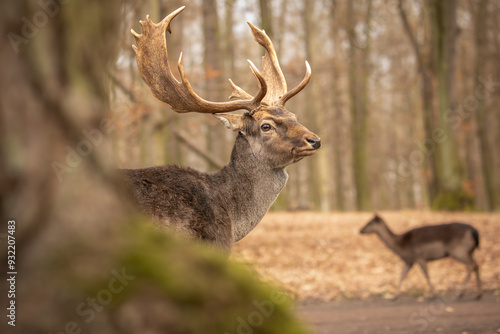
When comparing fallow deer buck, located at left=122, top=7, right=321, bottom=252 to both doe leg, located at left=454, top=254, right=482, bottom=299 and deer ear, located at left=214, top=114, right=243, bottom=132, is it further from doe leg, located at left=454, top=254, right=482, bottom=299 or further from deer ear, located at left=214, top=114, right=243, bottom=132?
doe leg, located at left=454, top=254, right=482, bottom=299

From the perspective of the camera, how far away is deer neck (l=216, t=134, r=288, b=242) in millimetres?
5555

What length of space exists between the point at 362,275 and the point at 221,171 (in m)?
7.70

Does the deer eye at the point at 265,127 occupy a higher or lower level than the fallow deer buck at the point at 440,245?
higher

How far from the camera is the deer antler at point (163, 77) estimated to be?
5573 mm

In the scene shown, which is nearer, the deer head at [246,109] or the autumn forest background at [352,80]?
the deer head at [246,109]

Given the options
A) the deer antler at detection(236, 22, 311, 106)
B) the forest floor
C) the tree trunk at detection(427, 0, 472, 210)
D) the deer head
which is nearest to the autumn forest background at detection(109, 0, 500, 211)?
the tree trunk at detection(427, 0, 472, 210)

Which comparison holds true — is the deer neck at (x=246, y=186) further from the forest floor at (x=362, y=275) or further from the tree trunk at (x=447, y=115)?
the tree trunk at (x=447, y=115)

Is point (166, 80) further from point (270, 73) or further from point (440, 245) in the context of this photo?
point (440, 245)

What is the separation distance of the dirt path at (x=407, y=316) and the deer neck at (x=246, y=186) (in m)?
2.97

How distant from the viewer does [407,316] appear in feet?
28.5

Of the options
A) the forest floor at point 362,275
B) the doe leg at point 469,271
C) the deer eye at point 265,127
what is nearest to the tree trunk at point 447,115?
the forest floor at point 362,275

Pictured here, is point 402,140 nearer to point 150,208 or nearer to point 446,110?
point 446,110

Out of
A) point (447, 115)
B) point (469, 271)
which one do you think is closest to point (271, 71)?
point (469, 271)

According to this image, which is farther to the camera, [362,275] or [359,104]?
[359,104]
